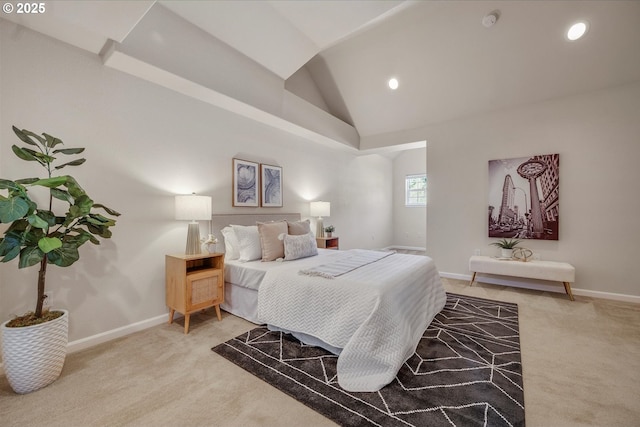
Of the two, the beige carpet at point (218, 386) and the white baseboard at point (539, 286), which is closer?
the beige carpet at point (218, 386)

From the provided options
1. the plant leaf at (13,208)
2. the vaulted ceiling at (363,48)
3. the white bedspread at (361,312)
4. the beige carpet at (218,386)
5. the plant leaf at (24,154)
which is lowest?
the beige carpet at (218,386)

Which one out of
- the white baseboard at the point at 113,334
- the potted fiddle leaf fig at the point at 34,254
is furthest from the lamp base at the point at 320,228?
the potted fiddle leaf fig at the point at 34,254

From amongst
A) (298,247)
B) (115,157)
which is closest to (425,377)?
(298,247)

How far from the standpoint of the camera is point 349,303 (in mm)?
1998

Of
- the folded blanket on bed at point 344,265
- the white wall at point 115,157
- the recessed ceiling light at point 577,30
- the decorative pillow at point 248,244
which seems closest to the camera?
the white wall at point 115,157

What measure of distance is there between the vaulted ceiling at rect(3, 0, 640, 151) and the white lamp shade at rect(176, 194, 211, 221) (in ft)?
4.00

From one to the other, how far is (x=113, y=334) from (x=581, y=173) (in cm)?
588

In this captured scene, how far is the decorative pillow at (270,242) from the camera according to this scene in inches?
118

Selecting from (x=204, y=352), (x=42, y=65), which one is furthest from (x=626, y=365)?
(x=42, y=65)

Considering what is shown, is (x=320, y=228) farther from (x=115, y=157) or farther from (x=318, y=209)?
(x=115, y=157)

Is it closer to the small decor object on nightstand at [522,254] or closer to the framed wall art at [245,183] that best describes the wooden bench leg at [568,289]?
the small decor object on nightstand at [522,254]

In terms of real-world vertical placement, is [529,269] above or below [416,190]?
below

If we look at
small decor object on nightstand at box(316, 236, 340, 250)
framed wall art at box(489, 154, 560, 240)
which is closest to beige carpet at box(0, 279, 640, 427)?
framed wall art at box(489, 154, 560, 240)

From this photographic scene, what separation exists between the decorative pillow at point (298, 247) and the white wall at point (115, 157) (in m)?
1.00
